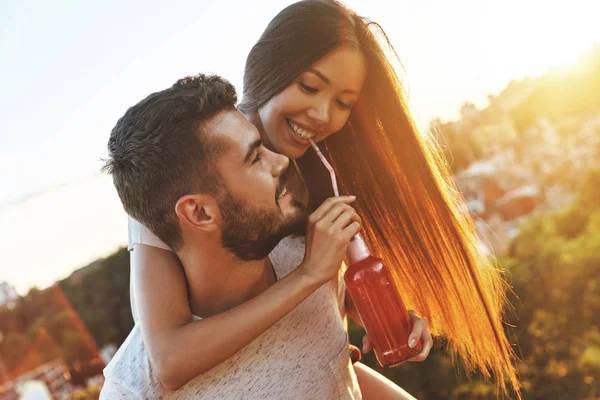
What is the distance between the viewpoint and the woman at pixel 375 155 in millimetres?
2242

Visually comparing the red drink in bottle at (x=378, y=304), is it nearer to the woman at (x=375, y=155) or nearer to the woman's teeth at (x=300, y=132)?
the woman at (x=375, y=155)

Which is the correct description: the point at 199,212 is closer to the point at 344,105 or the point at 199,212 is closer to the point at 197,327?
the point at 197,327

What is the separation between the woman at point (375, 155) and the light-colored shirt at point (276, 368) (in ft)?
1.49

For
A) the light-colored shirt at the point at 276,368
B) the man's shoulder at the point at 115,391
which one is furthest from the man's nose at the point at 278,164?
the man's shoulder at the point at 115,391

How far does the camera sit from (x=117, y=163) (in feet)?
5.52

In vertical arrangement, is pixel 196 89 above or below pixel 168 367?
above

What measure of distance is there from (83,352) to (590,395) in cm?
1751

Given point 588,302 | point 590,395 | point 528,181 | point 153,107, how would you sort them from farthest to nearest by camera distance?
point 528,181
point 588,302
point 590,395
point 153,107

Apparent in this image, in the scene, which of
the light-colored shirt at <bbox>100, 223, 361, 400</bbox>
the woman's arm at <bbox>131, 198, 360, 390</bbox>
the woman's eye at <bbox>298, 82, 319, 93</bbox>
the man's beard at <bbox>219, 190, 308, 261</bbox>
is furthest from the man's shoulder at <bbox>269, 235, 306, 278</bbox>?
the woman's eye at <bbox>298, 82, 319, 93</bbox>

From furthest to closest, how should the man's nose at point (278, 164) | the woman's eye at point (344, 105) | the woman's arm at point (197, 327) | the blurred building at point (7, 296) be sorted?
the blurred building at point (7, 296) < the woman's eye at point (344, 105) < the man's nose at point (278, 164) < the woman's arm at point (197, 327)

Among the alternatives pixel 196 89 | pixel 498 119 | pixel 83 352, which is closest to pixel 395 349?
pixel 196 89

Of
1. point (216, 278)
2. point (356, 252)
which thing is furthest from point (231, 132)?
point (356, 252)

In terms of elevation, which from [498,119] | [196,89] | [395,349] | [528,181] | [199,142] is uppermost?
[196,89]

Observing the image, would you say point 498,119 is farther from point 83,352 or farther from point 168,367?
point 168,367
